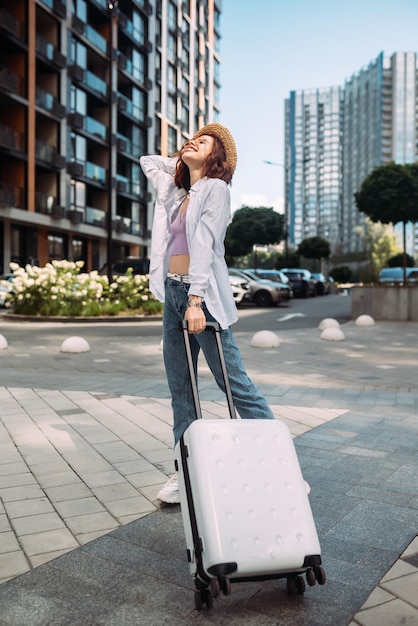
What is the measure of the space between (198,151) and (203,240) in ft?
1.61

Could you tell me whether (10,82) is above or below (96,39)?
below

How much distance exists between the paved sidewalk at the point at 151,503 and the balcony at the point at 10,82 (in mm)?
27525

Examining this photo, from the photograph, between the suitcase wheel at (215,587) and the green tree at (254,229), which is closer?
the suitcase wheel at (215,587)

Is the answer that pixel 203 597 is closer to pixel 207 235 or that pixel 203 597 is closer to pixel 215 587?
pixel 215 587

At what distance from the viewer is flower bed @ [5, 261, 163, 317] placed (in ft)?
60.9

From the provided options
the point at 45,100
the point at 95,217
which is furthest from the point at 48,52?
the point at 95,217

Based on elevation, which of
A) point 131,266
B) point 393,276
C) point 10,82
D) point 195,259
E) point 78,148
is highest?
point 10,82

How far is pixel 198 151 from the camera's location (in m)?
3.15

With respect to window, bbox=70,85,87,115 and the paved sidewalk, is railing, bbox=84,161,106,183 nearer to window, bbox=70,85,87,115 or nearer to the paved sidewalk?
window, bbox=70,85,87,115

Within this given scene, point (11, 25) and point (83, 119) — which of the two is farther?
point (83, 119)

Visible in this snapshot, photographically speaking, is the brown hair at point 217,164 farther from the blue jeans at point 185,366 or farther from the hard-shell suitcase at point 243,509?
the hard-shell suitcase at point 243,509

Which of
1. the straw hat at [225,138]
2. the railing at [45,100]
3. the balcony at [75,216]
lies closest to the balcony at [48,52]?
the railing at [45,100]

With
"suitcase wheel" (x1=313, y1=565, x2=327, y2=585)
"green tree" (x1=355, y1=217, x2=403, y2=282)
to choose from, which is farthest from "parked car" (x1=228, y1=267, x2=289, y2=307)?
"green tree" (x1=355, y1=217, x2=403, y2=282)

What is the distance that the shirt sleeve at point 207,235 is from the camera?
2959 mm
